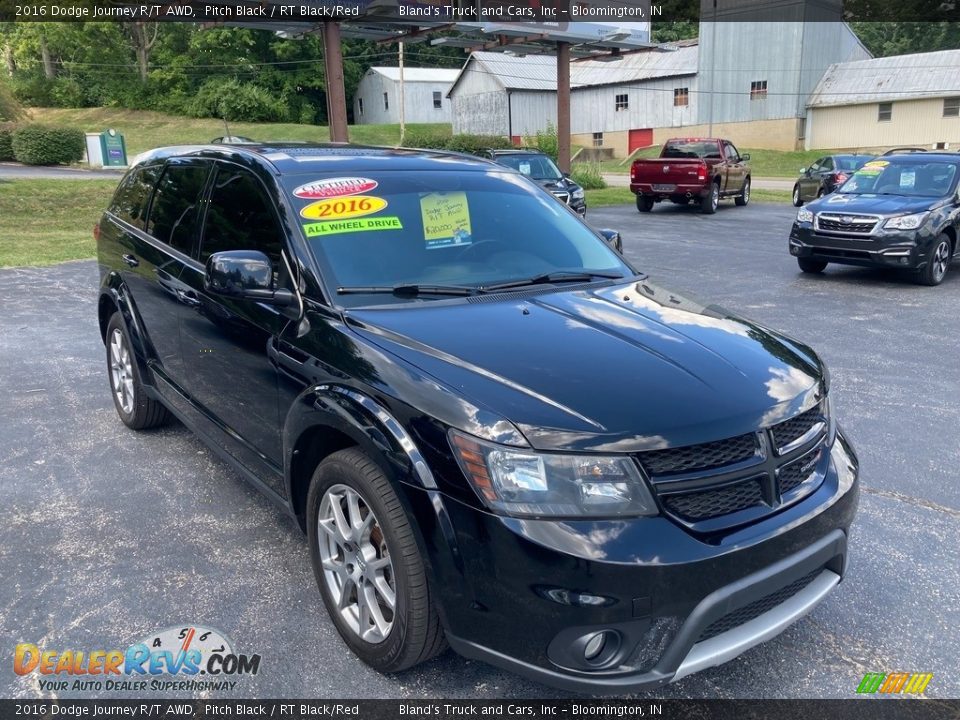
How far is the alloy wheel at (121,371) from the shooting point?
5219 mm

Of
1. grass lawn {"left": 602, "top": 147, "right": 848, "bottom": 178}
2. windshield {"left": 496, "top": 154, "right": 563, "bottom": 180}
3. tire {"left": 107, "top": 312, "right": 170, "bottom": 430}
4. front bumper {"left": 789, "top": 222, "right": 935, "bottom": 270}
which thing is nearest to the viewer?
tire {"left": 107, "top": 312, "right": 170, "bottom": 430}

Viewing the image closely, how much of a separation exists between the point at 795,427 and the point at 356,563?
1.63 metres

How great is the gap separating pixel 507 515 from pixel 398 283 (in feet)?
4.50

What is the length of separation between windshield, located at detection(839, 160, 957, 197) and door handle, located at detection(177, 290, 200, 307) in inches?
409

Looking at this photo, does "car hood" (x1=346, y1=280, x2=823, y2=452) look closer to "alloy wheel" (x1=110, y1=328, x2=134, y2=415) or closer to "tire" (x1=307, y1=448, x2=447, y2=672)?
"tire" (x1=307, y1=448, x2=447, y2=672)

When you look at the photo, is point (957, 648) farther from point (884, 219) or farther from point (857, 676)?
point (884, 219)

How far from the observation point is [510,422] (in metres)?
2.37

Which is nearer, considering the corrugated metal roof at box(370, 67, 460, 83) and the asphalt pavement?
the asphalt pavement

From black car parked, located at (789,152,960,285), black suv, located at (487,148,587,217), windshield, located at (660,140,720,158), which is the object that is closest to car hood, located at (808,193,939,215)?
black car parked, located at (789,152,960,285)

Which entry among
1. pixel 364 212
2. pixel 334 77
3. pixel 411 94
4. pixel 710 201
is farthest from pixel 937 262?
pixel 411 94

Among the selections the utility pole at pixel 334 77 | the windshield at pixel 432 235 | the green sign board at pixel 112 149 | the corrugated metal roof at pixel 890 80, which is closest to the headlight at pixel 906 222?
the windshield at pixel 432 235

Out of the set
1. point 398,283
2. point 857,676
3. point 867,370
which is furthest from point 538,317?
point 867,370

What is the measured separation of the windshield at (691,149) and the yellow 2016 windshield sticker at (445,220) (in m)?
19.8

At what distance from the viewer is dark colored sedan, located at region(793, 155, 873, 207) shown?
22.1 metres
